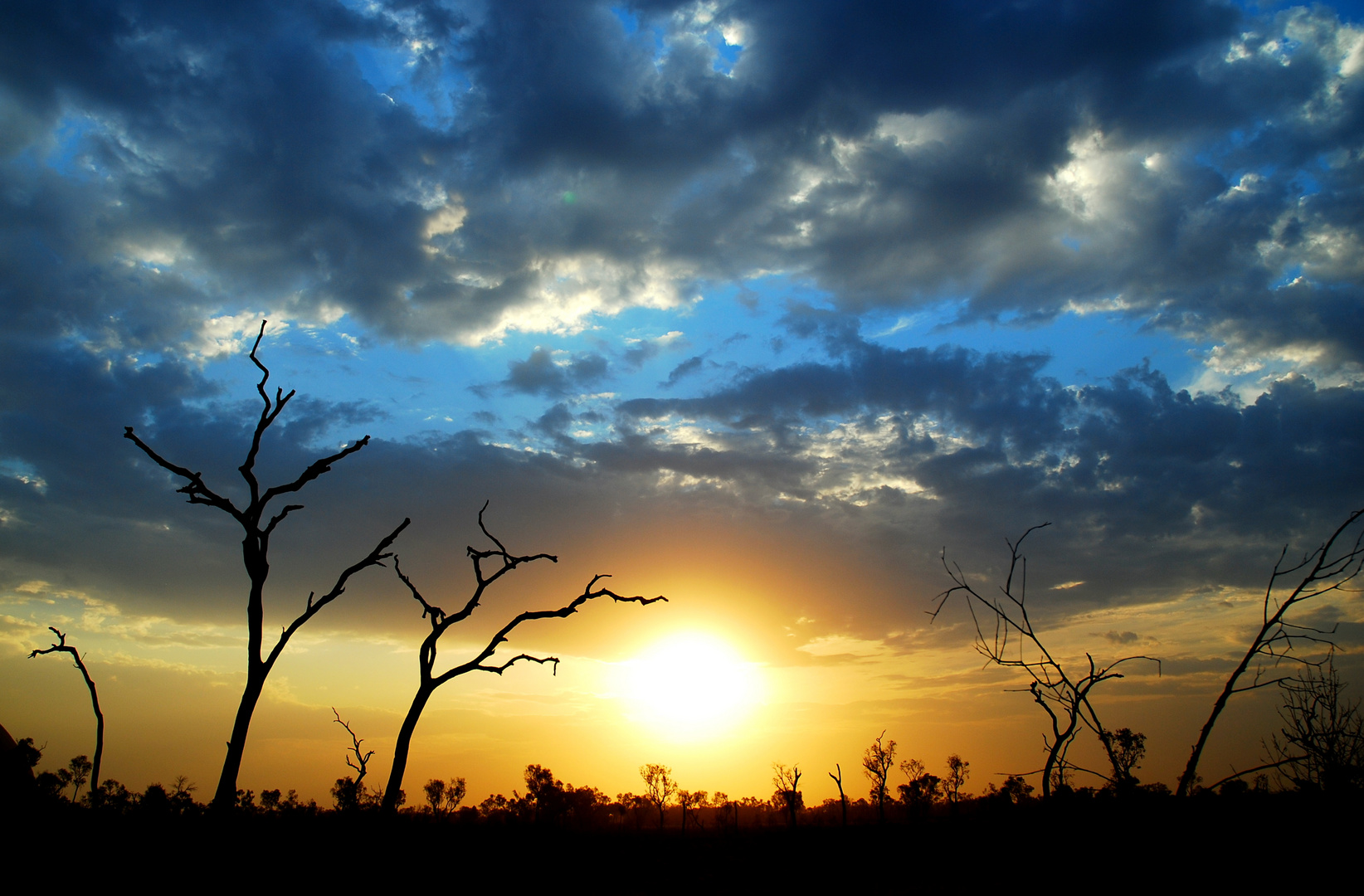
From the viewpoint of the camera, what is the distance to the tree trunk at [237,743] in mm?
13000

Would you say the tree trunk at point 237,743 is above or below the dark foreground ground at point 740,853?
above

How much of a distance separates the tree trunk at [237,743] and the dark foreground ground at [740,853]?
1.57 ft

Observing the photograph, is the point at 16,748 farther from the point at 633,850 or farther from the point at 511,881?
the point at 633,850

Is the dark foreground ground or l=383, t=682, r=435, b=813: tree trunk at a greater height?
l=383, t=682, r=435, b=813: tree trunk

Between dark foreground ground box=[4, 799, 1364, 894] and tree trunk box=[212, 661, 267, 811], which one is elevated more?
tree trunk box=[212, 661, 267, 811]

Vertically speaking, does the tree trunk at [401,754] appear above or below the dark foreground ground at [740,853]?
above

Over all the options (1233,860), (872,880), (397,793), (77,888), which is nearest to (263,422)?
(397,793)

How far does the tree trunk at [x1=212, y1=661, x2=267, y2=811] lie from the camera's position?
13.0 metres

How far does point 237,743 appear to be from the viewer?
1306 cm

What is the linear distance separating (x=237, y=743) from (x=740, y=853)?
5667 cm

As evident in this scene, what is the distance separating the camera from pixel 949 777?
12344 centimetres

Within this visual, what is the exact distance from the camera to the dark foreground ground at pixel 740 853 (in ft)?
39.3

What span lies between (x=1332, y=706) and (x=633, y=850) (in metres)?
61.5

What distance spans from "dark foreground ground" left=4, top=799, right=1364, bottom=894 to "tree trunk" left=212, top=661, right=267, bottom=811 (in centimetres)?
48
